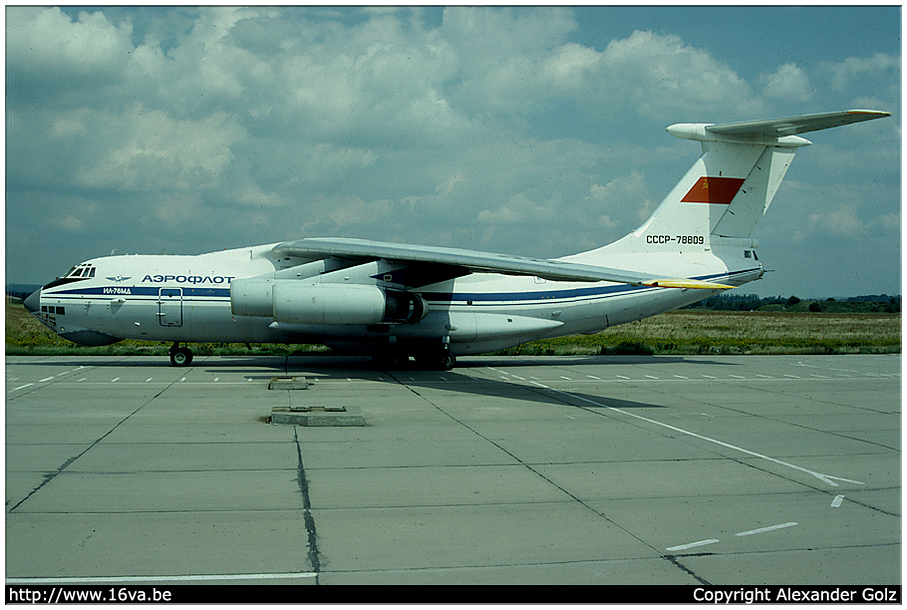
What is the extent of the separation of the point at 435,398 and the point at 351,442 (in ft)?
14.8

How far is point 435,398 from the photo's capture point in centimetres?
1380

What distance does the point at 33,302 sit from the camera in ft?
60.4

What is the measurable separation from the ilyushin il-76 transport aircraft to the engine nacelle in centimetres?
3

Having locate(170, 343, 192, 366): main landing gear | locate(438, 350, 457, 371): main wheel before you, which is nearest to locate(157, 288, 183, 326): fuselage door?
locate(170, 343, 192, 366): main landing gear

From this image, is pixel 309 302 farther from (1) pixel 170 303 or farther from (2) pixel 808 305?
(2) pixel 808 305

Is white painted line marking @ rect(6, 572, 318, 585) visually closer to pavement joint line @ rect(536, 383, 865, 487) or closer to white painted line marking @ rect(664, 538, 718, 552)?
white painted line marking @ rect(664, 538, 718, 552)

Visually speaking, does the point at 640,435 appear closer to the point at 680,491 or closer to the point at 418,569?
the point at 680,491

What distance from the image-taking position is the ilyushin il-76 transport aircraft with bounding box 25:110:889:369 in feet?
53.5

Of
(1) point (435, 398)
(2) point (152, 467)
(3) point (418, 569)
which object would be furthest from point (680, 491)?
(1) point (435, 398)

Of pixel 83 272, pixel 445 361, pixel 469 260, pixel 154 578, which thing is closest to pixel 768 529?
pixel 154 578

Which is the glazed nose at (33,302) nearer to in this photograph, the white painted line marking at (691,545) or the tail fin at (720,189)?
the tail fin at (720,189)

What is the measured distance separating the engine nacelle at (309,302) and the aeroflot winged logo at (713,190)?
9783mm

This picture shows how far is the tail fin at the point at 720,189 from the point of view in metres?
20.3

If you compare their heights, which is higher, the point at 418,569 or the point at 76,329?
the point at 76,329
